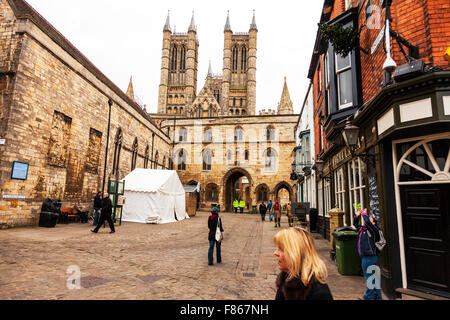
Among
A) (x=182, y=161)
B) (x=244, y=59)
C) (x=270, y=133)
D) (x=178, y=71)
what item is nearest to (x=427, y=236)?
(x=270, y=133)

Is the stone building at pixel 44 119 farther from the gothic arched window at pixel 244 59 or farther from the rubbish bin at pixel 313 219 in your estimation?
the gothic arched window at pixel 244 59

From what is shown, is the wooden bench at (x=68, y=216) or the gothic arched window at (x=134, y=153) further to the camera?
the gothic arched window at (x=134, y=153)

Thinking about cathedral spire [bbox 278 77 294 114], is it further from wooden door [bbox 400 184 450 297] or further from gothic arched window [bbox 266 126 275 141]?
wooden door [bbox 400 184 450 297]

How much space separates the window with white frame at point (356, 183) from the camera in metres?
6.25

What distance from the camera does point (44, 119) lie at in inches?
473

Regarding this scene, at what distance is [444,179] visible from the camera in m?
4.06

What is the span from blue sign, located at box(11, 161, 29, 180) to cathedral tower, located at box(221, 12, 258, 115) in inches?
1809

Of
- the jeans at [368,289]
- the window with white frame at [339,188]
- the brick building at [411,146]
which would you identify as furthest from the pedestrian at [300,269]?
the window with white frame at [339,188]

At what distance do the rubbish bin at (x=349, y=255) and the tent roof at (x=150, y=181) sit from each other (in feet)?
39.2

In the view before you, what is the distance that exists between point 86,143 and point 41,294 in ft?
44.7

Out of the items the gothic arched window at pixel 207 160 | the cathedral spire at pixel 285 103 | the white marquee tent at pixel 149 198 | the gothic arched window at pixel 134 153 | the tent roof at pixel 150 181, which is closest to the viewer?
the white marquee tent at pixel 149 198

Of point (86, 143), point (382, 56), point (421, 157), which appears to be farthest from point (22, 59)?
point (421, 157)
